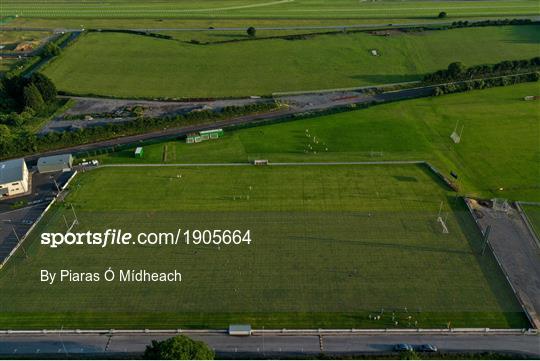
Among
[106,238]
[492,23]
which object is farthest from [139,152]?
[492,23]

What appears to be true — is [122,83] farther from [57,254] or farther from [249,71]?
[57,254]

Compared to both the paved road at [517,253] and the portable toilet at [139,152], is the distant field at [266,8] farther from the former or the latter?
the paved road at [517,253]

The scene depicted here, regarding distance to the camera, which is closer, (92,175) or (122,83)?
(92,175)

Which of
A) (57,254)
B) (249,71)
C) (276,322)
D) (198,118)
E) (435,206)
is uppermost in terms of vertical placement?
(249,71)

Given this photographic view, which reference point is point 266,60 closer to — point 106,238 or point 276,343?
point 106,238

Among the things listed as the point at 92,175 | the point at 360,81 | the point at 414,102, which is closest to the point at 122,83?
the point at 92,175

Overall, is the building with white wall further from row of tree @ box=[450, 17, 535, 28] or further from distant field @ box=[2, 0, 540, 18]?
row of tree @ box=[450, 17, 535, 28]

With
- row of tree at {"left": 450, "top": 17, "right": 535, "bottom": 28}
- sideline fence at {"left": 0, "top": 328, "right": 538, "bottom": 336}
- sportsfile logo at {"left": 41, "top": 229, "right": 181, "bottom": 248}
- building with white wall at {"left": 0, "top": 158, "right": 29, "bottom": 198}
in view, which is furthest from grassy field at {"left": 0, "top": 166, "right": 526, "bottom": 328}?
row of tree at {"left": 450, "top": 17, "right": 535, "bottom": 28}
